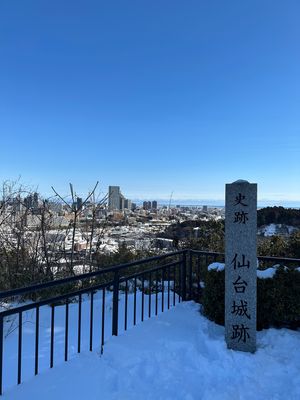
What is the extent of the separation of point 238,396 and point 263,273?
2.02 metres

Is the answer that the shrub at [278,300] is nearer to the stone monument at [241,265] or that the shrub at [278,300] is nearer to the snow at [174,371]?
the snow at [174,371]

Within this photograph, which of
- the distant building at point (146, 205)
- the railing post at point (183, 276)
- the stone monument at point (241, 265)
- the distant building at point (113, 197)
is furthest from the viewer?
the distant building at point (146, 205)

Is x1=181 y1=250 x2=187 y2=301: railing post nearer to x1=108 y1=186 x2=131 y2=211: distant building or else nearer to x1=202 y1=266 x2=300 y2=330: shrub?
x1=202 y1=266 x2=300 y2=330: shrub

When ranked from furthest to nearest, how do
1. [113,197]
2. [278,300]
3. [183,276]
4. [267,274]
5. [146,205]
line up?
[146,205] → [113,197] → [183,276] → [267,274] → [278,300]

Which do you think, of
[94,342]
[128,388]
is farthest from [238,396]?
[94,342]

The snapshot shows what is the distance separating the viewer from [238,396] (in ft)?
10.4

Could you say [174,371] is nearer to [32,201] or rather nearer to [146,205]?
[32,201]

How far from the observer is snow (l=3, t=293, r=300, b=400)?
10.4 ft

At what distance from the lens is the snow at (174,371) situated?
3.18 metres

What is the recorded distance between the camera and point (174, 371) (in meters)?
3.58

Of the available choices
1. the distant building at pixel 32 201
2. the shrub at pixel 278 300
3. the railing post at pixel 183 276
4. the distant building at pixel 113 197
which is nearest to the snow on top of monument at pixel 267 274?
the shrub at pixel 278 300

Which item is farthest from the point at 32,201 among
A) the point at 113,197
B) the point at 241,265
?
the point at 241,265

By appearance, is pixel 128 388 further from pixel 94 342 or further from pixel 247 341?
pixel 247 341

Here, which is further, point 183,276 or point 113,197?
point 113,197
